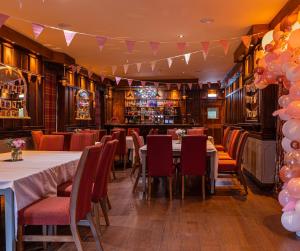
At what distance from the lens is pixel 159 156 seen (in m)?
5.43

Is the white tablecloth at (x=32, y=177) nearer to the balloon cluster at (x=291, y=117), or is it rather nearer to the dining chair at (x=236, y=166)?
the balloon cluster at (x=291, y=117)

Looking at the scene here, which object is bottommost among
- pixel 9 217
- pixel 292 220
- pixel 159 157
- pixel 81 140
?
pixel 292 220

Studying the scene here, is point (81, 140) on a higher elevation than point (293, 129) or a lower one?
lower

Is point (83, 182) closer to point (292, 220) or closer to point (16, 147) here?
point (16, 147)

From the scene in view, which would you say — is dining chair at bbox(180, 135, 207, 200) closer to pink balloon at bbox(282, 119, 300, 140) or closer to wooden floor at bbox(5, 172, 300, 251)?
wooden floor at bbox(5, 172, 300, 251)

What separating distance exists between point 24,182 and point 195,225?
7.12 feet

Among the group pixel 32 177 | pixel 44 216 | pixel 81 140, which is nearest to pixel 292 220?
pixel 44 216

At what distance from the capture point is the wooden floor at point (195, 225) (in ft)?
11.2

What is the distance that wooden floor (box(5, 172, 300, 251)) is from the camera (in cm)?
342

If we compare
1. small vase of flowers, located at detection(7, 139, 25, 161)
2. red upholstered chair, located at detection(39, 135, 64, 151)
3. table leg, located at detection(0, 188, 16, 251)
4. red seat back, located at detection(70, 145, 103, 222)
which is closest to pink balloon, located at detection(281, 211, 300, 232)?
red seat back, located at detection(70, 145, 103, 222)

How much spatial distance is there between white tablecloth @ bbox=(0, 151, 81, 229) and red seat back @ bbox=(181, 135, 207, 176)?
6.77 ft

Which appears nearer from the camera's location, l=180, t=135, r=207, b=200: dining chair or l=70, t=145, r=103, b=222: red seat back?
l=70, t=145, r=103, b=222: red seat back

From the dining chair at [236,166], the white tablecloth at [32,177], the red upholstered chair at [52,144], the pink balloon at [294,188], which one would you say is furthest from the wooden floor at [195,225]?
the red upholstered chair at [52,144]

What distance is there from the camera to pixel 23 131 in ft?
25.0
